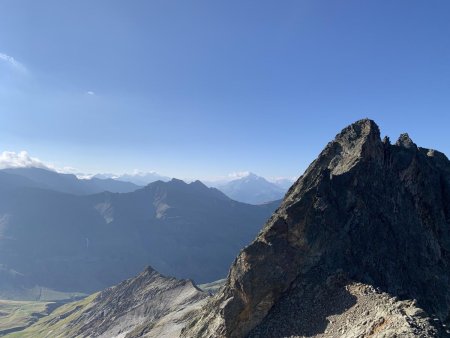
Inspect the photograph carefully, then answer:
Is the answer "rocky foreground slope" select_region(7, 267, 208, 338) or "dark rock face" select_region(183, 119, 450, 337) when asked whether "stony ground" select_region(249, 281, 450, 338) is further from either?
"rocky foreground slope" select_region(7, 267, 208, 338)

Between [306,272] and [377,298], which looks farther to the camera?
[306,272]

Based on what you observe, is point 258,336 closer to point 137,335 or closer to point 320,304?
point 320,304

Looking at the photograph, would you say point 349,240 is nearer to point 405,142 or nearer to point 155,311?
point 405,142

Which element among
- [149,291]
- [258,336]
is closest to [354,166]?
[258,336]

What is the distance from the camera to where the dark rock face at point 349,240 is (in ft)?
197

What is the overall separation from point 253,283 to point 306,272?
7796mm

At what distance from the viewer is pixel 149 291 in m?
186

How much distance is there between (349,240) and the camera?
64688 mm

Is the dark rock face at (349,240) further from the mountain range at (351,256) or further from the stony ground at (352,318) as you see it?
the stony ground at (352,318)

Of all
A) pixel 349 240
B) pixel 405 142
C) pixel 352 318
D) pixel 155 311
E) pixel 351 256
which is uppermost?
pixel 405 142

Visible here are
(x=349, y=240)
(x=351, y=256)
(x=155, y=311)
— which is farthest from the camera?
(x=155, y=311)

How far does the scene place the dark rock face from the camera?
59.9m

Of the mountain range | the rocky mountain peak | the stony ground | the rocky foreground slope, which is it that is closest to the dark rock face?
the mountain range

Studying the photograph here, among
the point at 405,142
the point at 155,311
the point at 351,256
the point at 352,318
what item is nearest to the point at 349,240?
the point at 351,256
